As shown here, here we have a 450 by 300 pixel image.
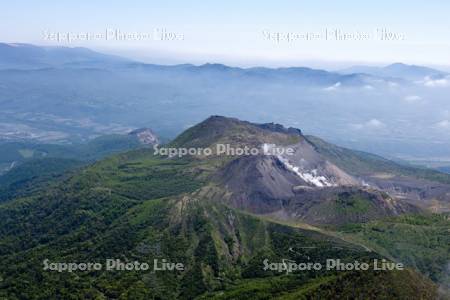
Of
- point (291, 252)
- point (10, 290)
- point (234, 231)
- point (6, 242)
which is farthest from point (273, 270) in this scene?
point (6, 242)

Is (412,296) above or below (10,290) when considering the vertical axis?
above

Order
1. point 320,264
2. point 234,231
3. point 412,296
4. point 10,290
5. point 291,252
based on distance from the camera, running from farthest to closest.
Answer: point 234,231
point 291,252
point 320,264
point 10,290
point 412,296

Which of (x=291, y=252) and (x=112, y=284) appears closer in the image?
(x=112, y=284)

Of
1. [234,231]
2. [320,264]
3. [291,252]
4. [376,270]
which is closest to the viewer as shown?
[376,270]

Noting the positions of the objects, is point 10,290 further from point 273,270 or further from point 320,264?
point 320,264

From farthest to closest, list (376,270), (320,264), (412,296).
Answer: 1. (320,264)
2. (376,270)
3. (412,296)

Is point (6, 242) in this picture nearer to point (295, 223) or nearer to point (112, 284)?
point (112, 284)

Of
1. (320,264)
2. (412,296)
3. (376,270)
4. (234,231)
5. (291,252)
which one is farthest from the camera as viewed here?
(234,231)

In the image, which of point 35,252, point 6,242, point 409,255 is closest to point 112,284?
point 35,252

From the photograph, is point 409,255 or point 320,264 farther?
point 409,255
